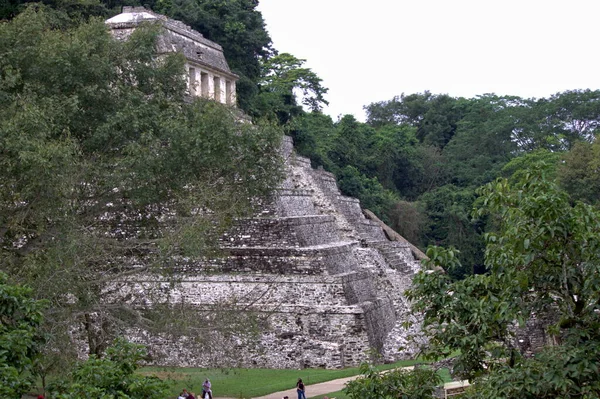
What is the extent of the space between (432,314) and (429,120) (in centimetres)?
4824

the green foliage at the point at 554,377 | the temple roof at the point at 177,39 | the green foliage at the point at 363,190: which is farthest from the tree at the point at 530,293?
the green foliage at the point at 363,190

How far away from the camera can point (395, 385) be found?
291 inches

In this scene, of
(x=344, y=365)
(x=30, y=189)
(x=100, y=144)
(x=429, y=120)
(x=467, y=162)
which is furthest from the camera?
(x=429, y=120)

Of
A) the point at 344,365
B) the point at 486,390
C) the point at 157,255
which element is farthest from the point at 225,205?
the point at 486,390

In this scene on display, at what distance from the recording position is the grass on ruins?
14477mm

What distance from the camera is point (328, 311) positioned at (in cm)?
1700

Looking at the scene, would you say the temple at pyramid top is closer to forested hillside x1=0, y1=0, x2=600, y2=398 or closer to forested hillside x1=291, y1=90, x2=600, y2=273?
forested hillside x1=0, y1=0, x2=600, y2=398

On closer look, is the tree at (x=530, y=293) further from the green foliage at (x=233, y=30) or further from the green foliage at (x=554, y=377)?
the green foliage at (x=233, y=30)

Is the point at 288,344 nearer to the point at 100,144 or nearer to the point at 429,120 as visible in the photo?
the point at 100,144

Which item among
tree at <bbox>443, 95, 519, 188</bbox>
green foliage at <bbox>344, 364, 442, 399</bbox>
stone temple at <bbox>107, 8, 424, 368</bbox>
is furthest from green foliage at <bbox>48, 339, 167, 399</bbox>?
tree at <bbox>443, 95, 519, 188</bbox>

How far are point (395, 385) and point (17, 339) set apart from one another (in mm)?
3119

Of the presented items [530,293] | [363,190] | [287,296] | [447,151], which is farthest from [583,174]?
[530,293]

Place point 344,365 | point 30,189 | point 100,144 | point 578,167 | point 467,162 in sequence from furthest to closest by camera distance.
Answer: point 467,162
point 578,167
point 344,365
point 100,144
point 30,189

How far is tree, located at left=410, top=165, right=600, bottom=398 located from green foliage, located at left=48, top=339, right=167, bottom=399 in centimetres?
233
